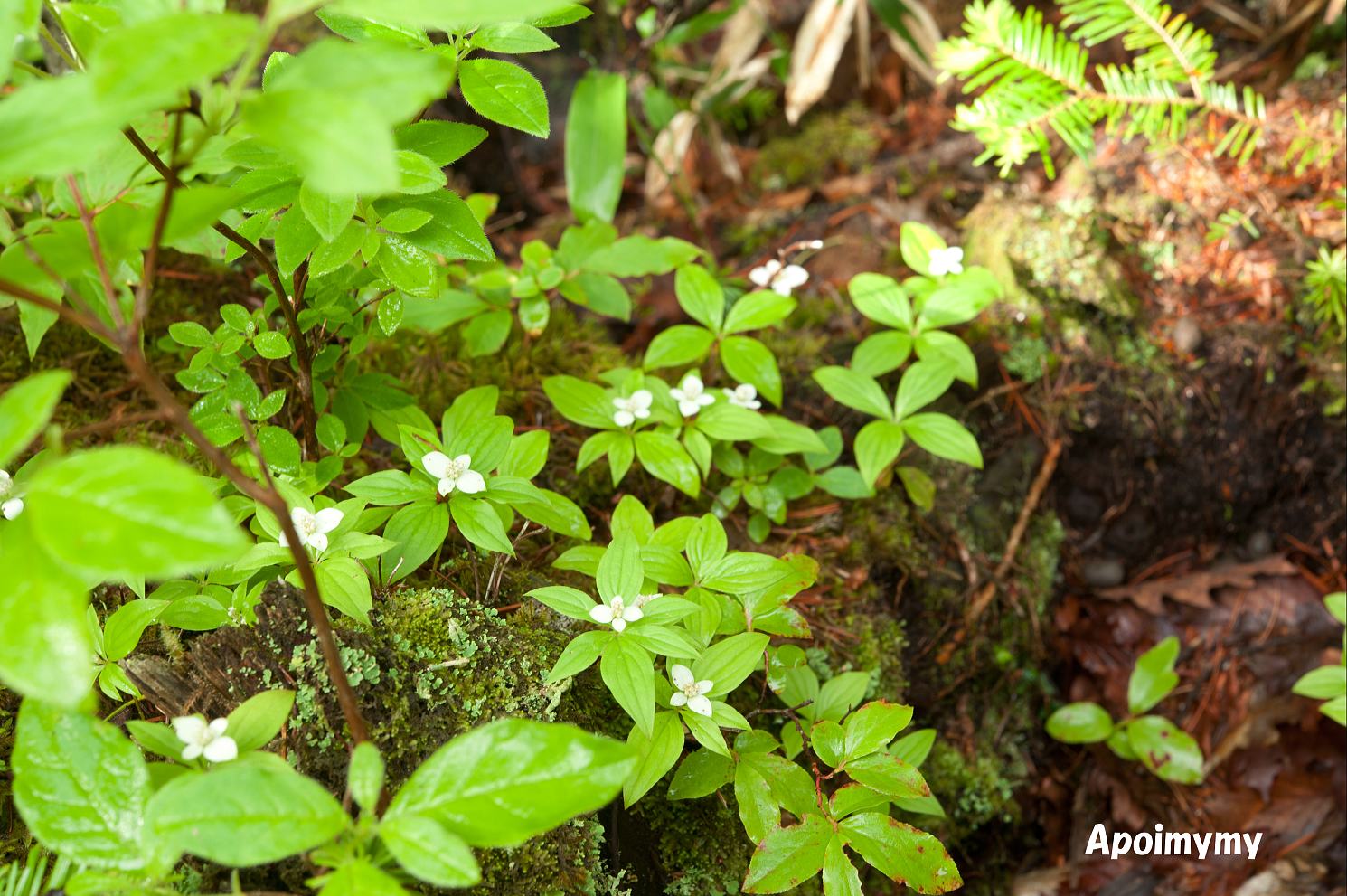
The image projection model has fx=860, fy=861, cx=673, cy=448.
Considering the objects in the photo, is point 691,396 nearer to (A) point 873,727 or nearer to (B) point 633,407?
(B) point 633,407

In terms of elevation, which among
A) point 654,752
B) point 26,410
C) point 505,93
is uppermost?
point 505,93

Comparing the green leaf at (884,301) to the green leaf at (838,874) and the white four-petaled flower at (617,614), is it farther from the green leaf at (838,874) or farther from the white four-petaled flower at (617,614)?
the green leaf at (838,874)

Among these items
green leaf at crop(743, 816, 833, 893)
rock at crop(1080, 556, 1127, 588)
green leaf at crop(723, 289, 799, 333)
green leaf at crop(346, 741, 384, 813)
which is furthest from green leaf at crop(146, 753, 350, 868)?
rock at crop(1080, 556, 1127, 588)

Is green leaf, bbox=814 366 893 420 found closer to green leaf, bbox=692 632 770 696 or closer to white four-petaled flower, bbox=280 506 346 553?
green leaf, bbox=692 632 770 696

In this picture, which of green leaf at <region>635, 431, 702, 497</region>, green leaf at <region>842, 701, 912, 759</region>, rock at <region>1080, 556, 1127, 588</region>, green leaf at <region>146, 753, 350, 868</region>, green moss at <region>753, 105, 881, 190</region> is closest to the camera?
green leaf at <region>146, 753, 350, 868</region>

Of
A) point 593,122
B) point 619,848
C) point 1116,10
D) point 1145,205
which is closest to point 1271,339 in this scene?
point 1145,205

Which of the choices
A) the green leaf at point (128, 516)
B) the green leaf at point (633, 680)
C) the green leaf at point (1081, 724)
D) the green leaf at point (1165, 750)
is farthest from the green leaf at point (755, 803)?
the green leaf at point (1165, 750)

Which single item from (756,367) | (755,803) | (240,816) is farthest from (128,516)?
(756,367)
